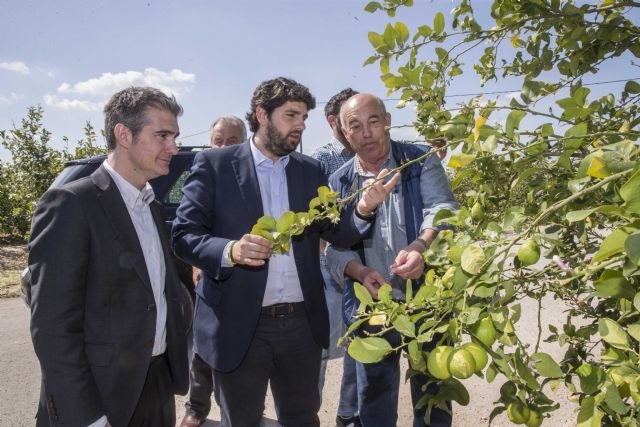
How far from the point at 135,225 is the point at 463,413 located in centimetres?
281

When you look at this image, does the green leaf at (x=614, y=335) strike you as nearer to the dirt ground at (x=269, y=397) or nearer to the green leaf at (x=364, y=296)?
the green leaf at (x=364, y=296)

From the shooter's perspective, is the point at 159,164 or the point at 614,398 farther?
the point at 159,164

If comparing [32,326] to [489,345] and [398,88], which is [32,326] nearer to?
[398,88]

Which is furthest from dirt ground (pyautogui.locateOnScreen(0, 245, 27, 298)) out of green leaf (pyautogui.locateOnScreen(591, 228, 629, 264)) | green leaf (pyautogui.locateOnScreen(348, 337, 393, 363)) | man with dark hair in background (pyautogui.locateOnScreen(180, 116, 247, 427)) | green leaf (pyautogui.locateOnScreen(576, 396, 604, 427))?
green leaf (pyautogui.locateOnScreen(591, 228, 629, 264))

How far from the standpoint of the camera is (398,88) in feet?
4.13

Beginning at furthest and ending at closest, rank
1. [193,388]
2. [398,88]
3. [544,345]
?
[544,345]
[193,388]
[398,88]

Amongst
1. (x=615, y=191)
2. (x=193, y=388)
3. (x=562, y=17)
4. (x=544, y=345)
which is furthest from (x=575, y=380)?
(x=615, y=191)

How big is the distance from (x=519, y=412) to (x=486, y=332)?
25cm

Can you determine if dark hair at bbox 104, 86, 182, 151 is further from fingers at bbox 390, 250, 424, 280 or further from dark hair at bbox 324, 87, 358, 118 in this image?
dark hair at bbox 324, 87, 358, 118

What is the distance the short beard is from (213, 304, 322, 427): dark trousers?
0.82 m

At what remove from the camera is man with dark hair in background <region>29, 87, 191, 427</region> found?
1673mm

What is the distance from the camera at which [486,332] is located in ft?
2.52

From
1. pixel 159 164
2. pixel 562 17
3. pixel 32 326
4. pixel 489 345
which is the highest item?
pixel 562 17

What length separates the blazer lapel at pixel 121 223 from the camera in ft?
6.15
